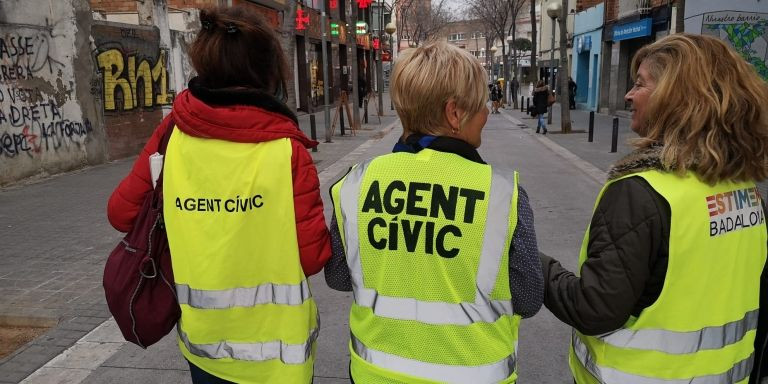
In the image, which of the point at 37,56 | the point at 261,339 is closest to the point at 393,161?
the point at 261,339

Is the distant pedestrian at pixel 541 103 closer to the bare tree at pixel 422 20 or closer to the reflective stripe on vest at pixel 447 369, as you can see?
the reflective stripe on vest at pixel 447 369

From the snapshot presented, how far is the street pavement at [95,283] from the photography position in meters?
3.57

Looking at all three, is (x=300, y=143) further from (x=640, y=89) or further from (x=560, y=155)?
(x=560, y=155)

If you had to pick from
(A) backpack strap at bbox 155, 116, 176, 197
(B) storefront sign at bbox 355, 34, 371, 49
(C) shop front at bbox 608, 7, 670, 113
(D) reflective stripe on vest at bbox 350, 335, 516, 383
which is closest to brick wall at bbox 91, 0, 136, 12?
(A) backpack strap at bbox 155, 116, 176, 197

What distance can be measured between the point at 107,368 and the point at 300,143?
2.50 meters

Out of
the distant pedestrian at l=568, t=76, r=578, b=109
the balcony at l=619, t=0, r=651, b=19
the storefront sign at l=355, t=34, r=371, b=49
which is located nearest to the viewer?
the balcony at l=619, t=0, r=651, b=19

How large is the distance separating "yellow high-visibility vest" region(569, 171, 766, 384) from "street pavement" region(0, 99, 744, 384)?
0.69 metres

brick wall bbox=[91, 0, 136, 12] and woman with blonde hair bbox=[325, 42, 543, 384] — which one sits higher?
brick wall bbox=[91, 0, 136, 12]

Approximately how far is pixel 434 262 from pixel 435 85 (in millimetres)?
472

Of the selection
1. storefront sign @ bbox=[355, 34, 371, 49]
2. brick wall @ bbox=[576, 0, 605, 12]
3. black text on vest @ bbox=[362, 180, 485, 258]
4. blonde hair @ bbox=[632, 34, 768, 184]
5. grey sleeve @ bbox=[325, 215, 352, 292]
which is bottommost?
grey sleeve @ bbox=[325, 215, 352, 292]

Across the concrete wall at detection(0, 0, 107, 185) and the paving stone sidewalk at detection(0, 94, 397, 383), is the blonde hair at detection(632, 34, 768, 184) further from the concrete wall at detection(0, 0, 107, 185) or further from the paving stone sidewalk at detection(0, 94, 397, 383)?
the concrete wall at detection(0, 0, 107, 185)

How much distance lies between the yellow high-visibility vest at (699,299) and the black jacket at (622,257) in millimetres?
32

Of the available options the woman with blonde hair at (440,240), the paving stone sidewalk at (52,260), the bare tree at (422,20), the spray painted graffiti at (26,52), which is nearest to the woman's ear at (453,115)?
the woman with blonde hair at (440,240)

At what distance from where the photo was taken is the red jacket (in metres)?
1.84
